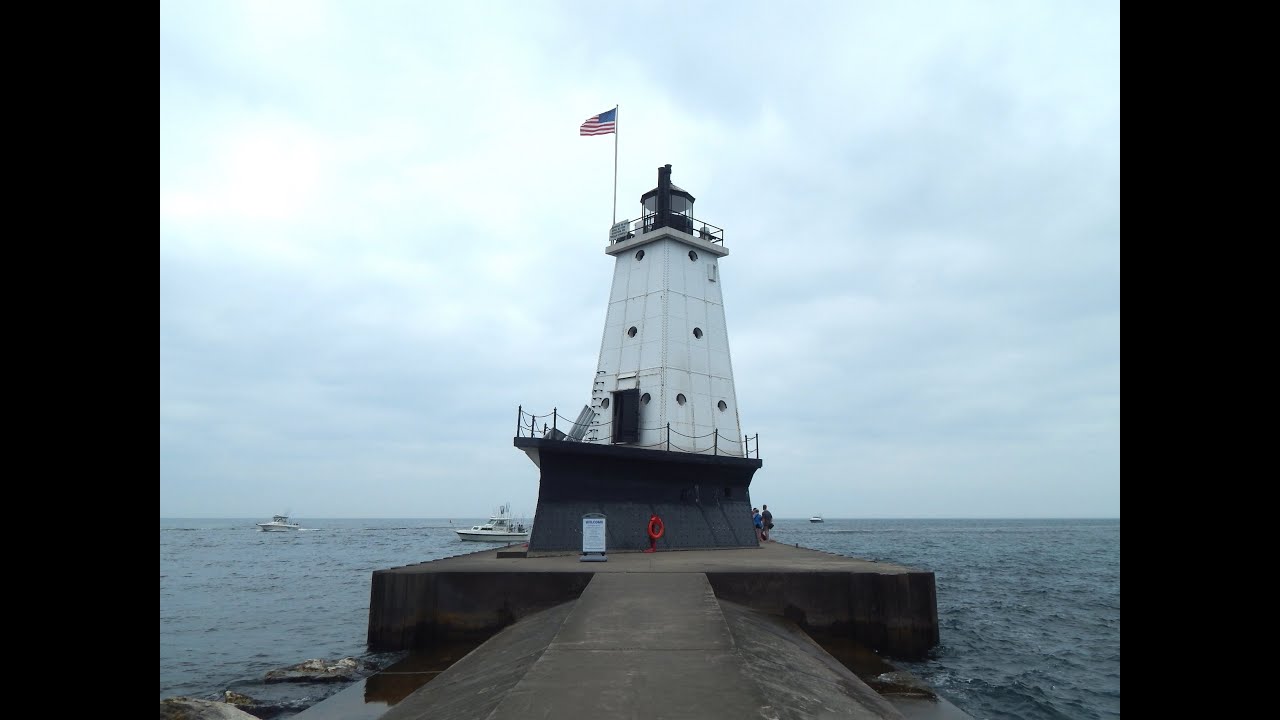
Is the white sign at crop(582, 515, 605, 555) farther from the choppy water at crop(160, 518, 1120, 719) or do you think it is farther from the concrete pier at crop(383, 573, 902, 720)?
the choppy water at crop(160, 518, 1120, 719)

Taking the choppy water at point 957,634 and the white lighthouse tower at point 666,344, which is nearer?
the choppy water at point 957,634

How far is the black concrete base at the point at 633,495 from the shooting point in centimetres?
1844

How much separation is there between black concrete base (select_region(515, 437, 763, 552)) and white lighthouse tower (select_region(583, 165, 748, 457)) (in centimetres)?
92

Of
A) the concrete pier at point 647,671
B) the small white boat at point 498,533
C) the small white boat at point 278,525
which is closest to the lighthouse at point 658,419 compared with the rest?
the concrete pier at point 647,671

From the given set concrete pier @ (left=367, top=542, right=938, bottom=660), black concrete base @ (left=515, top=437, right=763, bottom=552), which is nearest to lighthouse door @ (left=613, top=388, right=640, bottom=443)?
black concrete base @ (left=515, top=437, right=763, bottom=552)

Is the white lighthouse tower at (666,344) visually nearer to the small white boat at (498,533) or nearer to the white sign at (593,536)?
the white sign at (593,536)

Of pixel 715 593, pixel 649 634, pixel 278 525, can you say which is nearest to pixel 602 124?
pixel 715 593

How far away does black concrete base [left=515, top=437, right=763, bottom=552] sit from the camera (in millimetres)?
18438

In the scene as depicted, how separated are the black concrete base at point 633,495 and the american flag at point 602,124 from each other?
11882 mm

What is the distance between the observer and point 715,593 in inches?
501
